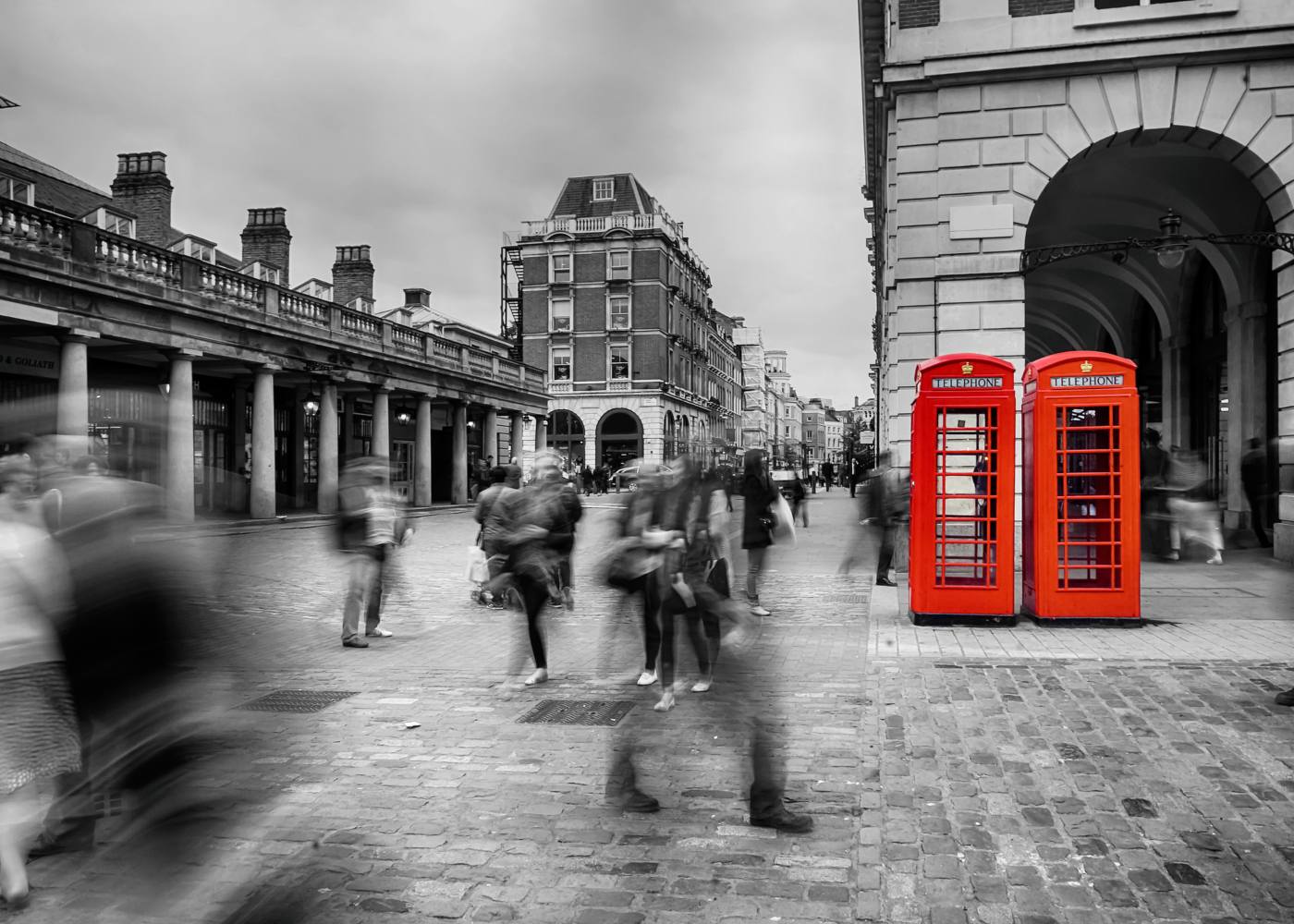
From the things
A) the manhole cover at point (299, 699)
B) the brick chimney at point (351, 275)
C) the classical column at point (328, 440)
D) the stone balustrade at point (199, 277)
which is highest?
the brick chimney at point (351, 275)

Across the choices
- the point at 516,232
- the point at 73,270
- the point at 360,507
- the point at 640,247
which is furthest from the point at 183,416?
the point at 516,232

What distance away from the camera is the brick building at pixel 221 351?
19.1 metres

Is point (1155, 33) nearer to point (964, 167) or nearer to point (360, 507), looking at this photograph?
point (964, 167)

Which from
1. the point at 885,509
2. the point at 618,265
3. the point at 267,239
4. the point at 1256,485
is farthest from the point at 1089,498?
the point at 618,265

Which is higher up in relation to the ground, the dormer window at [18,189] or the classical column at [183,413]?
the dormer window at [18,189]

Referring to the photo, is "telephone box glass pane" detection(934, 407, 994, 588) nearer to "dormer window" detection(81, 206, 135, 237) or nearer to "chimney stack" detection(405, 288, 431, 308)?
"dormer window" detection(81, 206, 135, 237)

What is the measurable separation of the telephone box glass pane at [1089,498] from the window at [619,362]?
178 feet

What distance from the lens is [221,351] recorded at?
2380cm

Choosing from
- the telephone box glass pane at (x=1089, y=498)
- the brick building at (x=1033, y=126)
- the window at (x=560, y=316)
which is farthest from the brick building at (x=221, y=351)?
the window at (x=560, y=316)

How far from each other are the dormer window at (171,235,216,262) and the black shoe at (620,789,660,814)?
2815cm

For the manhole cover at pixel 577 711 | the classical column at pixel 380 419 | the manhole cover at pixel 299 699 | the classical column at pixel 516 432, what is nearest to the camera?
the manhole cover at pixel 577 711

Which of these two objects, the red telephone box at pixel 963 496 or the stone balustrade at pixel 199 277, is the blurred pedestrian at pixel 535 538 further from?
the stone balustrade at pixel 199 277

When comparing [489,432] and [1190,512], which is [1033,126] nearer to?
[1190,512]

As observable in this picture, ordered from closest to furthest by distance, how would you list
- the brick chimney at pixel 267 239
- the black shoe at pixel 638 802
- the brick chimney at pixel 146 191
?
1. the black shoe at pixel 638 802
2. the brick chimney at pixel 146 191
3. the brick chimney at pixel 267 239
